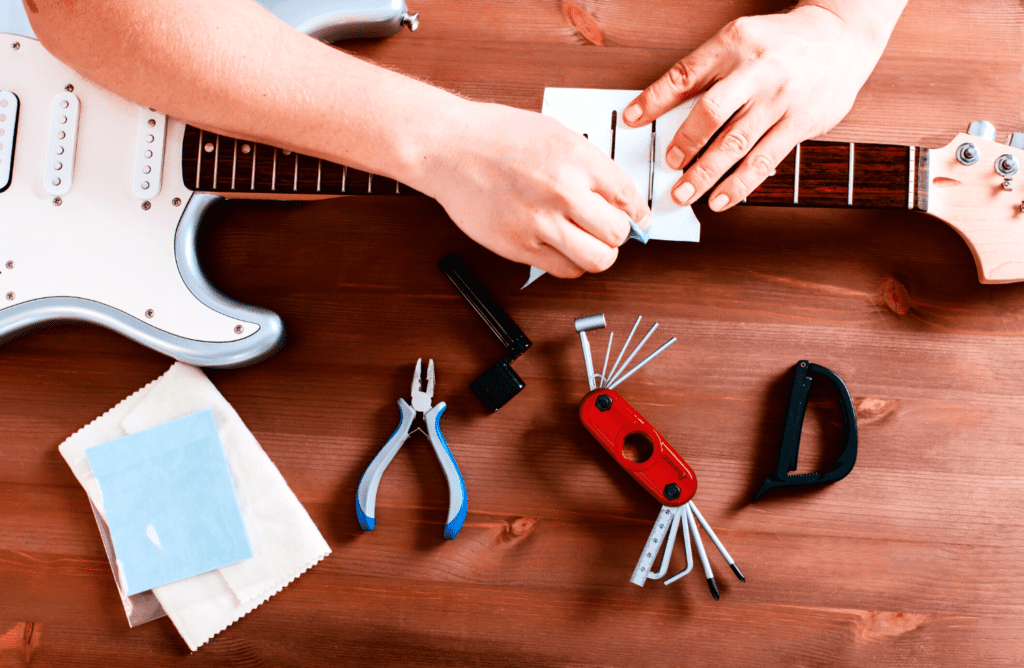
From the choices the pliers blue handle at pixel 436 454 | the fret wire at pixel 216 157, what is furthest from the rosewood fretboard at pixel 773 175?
the pliers blue handle at pixel 436 454

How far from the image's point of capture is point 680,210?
0.72 meters

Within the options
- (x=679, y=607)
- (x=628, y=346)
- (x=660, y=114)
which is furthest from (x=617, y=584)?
(x=660, y=114)

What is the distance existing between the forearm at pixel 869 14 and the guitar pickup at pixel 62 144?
35.7 inches

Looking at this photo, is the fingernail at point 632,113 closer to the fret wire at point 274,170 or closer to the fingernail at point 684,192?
the fingernail at point 684,192

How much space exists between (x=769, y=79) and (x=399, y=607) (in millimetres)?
740

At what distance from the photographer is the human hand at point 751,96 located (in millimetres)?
700

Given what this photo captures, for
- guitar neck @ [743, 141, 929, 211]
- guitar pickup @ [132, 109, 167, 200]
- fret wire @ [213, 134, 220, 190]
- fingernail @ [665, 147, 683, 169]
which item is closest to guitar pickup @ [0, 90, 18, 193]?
guitar pickup @ [132, 109, 167, 200]

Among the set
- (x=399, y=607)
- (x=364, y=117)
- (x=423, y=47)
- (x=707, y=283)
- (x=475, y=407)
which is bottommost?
(x=399, y=607)

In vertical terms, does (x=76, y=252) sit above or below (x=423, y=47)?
below

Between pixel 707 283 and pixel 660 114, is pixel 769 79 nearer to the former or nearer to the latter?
pixel 660 114

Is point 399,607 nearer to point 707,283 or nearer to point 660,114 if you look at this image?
point 707,283

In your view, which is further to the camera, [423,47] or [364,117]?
[423,47]

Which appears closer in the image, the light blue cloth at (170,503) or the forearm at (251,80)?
the forearm at (251,80)

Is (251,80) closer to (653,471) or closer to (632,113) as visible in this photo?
(632,113)
